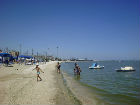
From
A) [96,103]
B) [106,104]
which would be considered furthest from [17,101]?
[106,104]

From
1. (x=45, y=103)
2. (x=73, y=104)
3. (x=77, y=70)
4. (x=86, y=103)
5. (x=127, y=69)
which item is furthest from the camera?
(x=127, y=69)

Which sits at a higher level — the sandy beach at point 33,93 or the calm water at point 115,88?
the sandy beach at point 33,93

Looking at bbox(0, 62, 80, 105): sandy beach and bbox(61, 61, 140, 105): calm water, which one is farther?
bbox(61, 61, 140, 105): calm water

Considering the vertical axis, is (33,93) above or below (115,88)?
above

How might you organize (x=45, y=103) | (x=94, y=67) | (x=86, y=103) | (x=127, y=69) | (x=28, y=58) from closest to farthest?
(x=45, y=103) < (x=86, y=103) < (x=127, y=69) < (x=94, y=67) < (x=28, y=58)

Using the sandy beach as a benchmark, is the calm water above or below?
below

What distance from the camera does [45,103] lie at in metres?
7.28

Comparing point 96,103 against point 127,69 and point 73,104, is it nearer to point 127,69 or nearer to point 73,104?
point 73,104

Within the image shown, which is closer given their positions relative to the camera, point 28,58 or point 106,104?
point 106,104

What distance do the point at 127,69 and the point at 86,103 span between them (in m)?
32.0

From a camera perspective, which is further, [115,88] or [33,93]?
[115,88]

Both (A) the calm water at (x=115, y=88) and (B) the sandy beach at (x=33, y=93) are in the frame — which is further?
(A) the calm water at (x=115, y=88)

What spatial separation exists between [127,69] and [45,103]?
34.3 metres

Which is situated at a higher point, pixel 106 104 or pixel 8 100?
pixel 8 100
